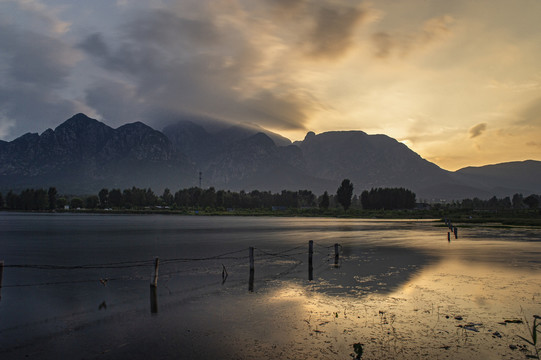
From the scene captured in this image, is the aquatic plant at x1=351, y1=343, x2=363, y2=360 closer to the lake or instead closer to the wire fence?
the lake

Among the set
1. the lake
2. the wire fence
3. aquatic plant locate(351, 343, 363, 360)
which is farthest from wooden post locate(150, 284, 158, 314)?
aquatic plant locate(351, 343, 363, 360)

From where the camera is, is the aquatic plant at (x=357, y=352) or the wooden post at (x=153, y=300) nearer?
the aquatic plant at (x=357, y=352)

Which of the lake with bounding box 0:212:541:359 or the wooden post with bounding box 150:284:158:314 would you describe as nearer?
the lake with bounding box 0:212:541:359

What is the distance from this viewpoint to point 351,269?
→ 1464 inches

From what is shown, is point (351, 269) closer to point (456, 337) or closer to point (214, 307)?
point (214, 307)

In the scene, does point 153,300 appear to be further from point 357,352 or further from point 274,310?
point 357,352

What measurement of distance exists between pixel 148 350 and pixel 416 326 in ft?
40.5

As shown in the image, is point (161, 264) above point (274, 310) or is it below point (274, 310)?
below

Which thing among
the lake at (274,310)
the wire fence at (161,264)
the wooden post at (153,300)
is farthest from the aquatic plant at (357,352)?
the wire fence at (161,264)

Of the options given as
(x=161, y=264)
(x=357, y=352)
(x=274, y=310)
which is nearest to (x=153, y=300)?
(x=274, y=310)

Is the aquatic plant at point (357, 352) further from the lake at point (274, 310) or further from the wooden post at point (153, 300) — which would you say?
the wooden post at point (153, 300)

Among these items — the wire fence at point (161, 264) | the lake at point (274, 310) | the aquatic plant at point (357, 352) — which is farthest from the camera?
the wire fence at point (161, 264)

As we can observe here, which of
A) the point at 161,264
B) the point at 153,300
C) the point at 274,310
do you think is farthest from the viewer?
the point at 161,264

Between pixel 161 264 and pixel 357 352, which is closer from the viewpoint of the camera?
pixel 357 352
